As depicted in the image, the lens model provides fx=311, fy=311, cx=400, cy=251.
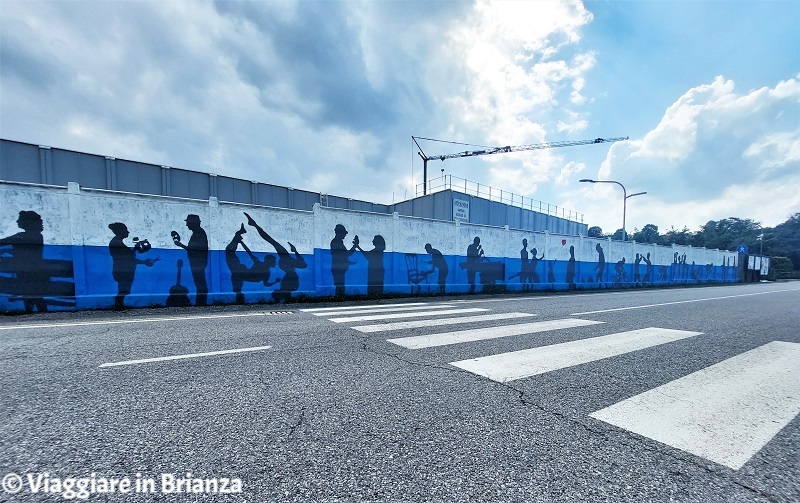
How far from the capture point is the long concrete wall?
316 inches

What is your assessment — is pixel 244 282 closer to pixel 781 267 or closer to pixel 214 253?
pixel 214 253

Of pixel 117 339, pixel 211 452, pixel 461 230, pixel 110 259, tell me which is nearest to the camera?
pixel 211 452

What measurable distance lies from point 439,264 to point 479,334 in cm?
897

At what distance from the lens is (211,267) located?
992cm

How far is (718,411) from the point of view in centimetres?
271

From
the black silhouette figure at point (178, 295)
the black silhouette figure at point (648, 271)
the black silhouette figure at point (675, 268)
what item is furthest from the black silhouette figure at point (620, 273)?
the black silhouette figure at point (178, 295)

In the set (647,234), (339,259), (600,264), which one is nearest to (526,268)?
(600,264)

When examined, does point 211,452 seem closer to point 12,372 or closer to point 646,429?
point 646,429

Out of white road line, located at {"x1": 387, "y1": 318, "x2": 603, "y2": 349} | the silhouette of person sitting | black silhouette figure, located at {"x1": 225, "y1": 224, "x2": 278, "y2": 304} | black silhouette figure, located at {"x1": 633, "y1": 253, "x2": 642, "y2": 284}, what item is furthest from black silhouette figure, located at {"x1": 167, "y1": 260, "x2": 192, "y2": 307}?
black silhouette figure, located at {"x1": 633, "y1": 253, "x2": 642, "y2": 284}

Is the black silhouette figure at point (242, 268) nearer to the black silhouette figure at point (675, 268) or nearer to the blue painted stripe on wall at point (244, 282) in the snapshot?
the blue painted stripe on wall at point (244, 282)

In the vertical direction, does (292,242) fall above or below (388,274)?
above

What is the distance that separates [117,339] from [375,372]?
15.1 ft

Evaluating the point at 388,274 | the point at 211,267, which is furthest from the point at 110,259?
the point at 388,274

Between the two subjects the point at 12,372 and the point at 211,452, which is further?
the point at 12,372
